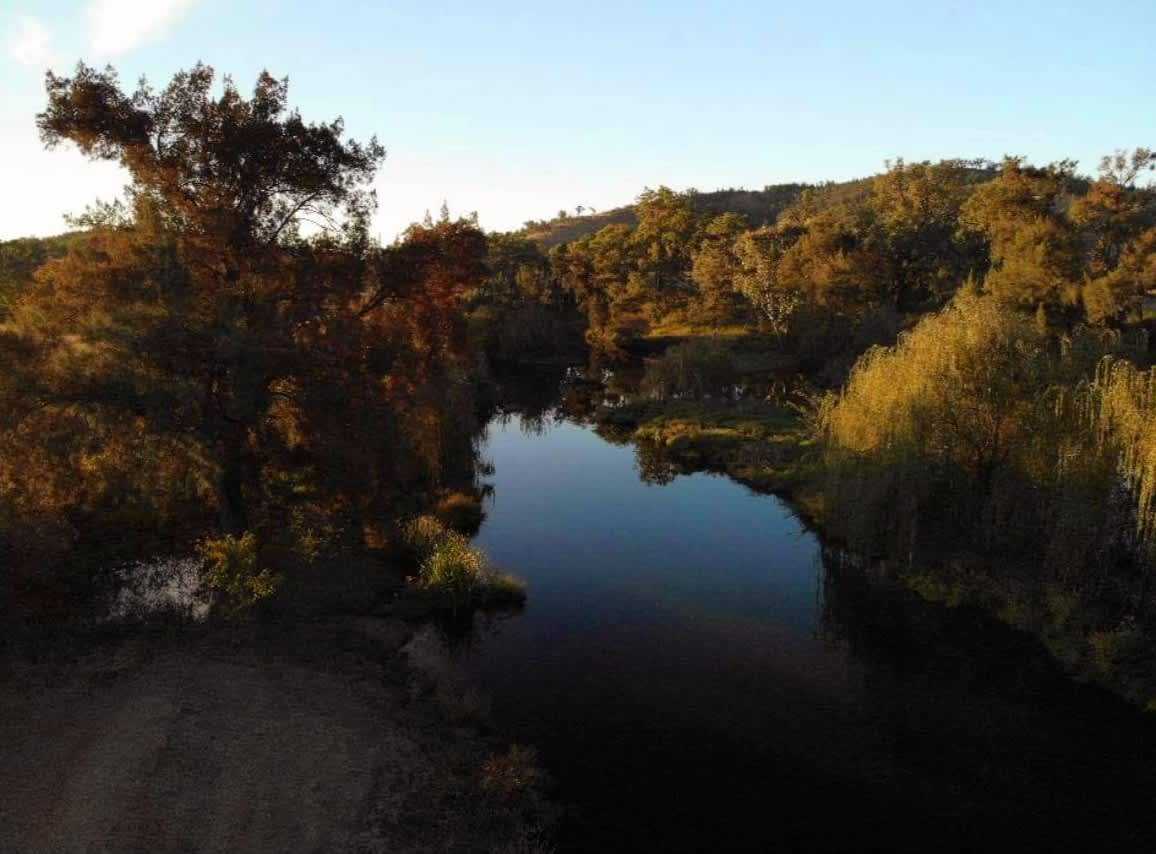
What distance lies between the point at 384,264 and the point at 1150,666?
2445 centimetres

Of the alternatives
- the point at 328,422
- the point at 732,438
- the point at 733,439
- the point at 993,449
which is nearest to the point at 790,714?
the point at 993,449

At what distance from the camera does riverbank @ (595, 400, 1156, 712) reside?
20078 millimetres

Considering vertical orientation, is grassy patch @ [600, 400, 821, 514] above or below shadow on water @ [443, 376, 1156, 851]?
above

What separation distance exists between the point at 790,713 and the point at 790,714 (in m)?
0.05

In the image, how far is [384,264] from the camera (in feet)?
82.0

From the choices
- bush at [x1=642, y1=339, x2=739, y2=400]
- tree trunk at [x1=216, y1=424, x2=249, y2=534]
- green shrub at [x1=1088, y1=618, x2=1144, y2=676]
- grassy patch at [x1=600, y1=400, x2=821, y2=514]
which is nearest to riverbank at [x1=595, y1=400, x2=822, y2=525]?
grassy patch at [x1=600, y1=400, x2=821, y2=514]

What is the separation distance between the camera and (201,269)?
22.9 m

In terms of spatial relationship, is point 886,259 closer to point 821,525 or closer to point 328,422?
point 821,525

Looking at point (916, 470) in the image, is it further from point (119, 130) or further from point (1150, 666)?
point (119, 130)

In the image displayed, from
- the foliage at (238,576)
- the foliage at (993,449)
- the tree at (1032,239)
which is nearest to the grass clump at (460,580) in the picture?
the foliage at (238,576)

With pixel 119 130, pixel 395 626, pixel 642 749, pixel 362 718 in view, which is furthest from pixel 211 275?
pixel 642 749

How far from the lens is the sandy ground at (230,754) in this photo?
512 inches

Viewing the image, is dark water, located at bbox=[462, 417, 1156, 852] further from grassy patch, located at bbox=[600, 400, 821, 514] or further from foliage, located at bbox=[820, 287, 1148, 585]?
grassy patch, located at bbox=[600, 400, 821, 514]

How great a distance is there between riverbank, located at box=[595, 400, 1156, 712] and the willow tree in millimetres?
21327
